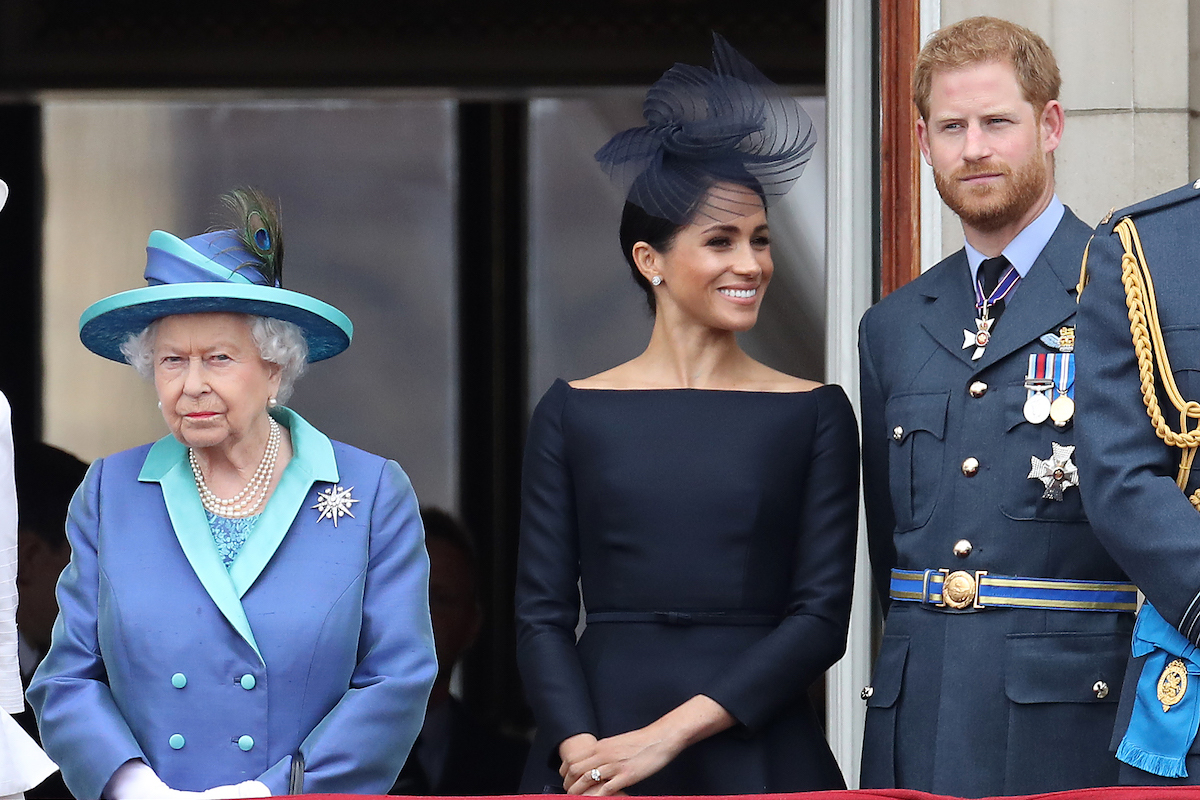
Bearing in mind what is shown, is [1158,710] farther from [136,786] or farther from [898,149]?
[898,149]

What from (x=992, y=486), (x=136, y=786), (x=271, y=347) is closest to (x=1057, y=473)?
(x=992, y=486)

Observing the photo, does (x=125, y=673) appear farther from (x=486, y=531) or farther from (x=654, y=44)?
(x=654, y=44)

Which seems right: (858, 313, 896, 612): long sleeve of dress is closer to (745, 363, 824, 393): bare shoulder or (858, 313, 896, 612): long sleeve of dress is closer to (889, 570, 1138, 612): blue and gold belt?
(745, 363, 824, 393): bare shoulder

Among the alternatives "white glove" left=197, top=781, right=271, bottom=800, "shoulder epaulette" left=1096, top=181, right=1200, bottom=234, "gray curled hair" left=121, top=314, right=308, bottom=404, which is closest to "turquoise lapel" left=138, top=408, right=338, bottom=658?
"gray curled hair" left=121, top=314, right=308, bottom=404

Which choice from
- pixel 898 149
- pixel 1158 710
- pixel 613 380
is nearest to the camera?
pixel 1158 710

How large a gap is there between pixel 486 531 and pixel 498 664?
525mm

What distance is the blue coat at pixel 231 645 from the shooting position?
2791 millimetres

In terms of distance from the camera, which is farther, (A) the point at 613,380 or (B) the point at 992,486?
(A) the point at 613,380

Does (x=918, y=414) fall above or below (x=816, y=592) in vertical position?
above

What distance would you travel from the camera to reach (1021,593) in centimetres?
285

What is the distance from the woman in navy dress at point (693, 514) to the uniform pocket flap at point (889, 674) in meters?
0.09

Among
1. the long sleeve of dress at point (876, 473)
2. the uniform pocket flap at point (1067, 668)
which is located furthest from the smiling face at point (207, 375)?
the uniform pocket flap at point (1067, 668)

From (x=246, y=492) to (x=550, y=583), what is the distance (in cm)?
53

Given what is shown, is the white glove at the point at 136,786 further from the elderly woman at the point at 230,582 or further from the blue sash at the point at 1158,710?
the blue sash at the point at 1158,710
